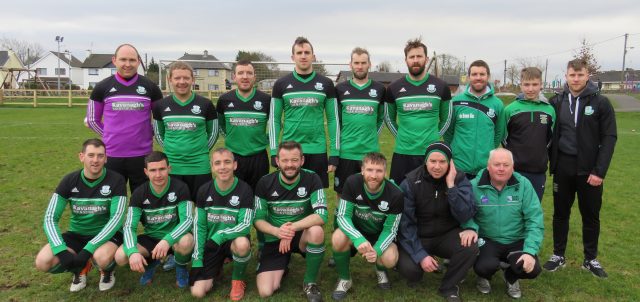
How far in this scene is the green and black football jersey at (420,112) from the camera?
14.0 feet

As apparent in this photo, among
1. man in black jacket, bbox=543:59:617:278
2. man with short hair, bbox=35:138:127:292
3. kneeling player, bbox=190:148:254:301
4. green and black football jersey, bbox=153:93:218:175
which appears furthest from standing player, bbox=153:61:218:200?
man in black jacket, bbox=543:59:617:278

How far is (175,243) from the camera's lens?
12.2ft

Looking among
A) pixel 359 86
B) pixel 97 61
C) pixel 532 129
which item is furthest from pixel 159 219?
pixel 97 61

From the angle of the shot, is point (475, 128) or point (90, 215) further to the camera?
point (475, 128)

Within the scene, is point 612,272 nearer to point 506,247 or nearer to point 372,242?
point 506,247

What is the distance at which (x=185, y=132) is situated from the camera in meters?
4.22

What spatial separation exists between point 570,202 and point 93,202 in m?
4.46

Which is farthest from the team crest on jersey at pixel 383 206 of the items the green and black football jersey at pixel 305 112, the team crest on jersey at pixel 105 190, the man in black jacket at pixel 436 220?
the team crest on jersey at pixel 105 190

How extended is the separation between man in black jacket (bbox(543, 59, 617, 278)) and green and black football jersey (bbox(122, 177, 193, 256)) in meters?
3.45

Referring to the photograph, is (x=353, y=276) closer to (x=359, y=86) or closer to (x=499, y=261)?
(x=499, y=261)

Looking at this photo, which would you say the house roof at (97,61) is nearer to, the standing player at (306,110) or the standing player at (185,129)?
the standing player at (185,129)

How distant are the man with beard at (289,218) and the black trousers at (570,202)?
2.32 metres

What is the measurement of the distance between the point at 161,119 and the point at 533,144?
3.59 meters

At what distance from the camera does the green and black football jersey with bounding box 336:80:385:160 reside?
436 centimetres
